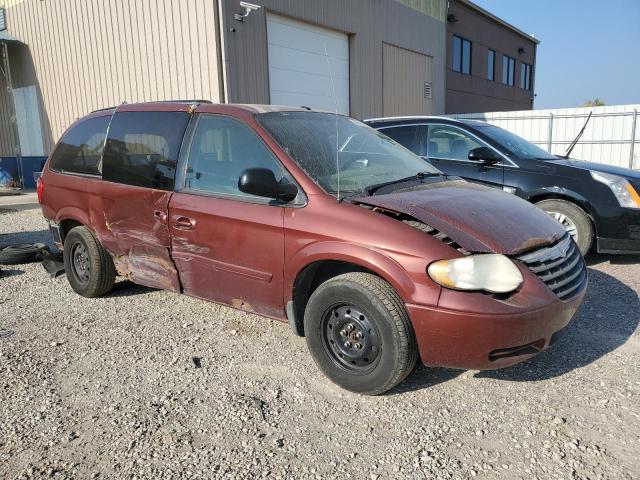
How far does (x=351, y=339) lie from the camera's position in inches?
118

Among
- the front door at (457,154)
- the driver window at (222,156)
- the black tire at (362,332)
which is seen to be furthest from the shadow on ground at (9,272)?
the front door at (457,154)

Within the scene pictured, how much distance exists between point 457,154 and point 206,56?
22.8 feet

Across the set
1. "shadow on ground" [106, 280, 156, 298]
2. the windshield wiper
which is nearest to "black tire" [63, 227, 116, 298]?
"shadow on ground" [106, 280, 156, 298]

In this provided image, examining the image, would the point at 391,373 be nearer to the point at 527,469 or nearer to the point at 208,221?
the point at 527,469

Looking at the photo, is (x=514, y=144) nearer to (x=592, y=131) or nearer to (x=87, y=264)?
(x=87, y=264)

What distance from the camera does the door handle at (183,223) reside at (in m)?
3.67

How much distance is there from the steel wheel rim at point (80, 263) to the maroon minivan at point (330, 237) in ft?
0.61

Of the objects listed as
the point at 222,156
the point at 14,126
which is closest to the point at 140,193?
the point at 222,156

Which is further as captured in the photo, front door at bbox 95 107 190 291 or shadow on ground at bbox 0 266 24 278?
shadow on ground at bbox 0 266 24 278

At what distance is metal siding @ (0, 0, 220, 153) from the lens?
36.5 ft

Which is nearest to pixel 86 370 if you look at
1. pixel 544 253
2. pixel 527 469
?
pixel 527 469

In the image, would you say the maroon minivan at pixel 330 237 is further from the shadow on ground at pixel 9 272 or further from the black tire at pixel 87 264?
the shadow on ground at pixel 9 272

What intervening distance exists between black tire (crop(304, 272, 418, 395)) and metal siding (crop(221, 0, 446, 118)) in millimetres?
8967

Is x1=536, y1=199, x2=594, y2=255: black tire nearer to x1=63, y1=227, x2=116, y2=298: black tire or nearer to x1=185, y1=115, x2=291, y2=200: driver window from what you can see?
x1=185, y1=115, x2=291, y2=200: driver window
